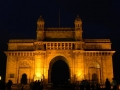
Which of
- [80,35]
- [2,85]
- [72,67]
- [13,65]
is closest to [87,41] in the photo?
[80,35]

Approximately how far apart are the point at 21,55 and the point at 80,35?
14486mm

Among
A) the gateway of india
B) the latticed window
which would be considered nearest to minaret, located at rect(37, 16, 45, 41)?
the gateway of india

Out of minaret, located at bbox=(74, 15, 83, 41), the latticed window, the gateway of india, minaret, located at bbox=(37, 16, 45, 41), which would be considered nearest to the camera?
the gateway of india

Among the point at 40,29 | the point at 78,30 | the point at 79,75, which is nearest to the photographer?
the point at 79,75

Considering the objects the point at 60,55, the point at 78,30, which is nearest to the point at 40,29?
the point at 60,55

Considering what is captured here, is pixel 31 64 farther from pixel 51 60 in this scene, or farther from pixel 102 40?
pixel 102 40

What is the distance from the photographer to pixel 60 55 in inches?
2138

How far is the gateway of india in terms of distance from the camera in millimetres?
53125

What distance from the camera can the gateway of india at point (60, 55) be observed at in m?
53.1

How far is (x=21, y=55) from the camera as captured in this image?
180ft

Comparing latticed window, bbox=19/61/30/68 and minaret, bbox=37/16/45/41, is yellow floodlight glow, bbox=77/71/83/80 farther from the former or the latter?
latticed window, bbox=19/61/30/68

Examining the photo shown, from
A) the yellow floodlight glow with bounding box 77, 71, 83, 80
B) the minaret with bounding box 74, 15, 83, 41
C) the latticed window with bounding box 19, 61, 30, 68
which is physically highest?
the minaret with bounding box 74, 15, 83, 41

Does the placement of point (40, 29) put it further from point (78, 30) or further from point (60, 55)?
point (78, 30)

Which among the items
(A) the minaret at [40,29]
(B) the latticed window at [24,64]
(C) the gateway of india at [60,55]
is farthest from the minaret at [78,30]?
(B) the latticed window at [24,64]
